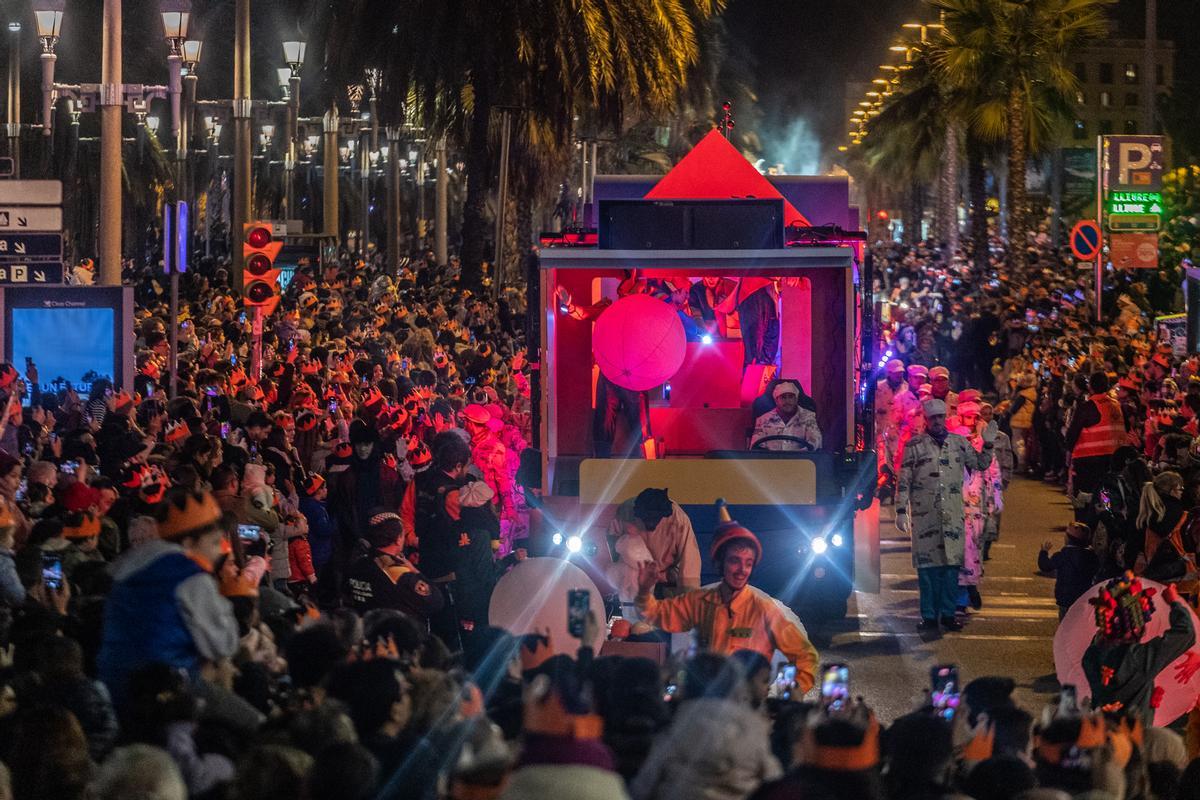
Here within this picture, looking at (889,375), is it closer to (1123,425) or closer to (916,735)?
(1123,425)

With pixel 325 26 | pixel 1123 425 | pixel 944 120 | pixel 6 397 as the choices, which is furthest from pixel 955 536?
pixel 944 120

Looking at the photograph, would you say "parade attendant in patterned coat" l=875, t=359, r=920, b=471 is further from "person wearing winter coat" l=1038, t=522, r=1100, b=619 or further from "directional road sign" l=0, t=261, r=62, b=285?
"directional road sign" l=0, t=261, r=62, b=285

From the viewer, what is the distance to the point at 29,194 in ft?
56.5

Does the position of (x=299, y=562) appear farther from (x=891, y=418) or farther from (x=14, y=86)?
(x=14, y=86)

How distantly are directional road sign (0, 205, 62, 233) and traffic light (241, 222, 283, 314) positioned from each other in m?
2.46

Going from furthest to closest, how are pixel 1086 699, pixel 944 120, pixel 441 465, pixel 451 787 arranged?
pixel 944 120 → pixel 441 465 → pixel 1086 699 → pixel 451 787

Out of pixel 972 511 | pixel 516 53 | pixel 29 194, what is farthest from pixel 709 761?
pixel 516 53

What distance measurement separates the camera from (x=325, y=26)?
3191cm

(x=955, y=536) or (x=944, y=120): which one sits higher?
(x=944, y=120)

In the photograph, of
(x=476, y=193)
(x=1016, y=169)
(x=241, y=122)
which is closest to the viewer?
(x=241, y=122)

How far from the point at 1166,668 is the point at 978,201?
4403cm

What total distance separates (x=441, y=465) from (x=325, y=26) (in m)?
20.8

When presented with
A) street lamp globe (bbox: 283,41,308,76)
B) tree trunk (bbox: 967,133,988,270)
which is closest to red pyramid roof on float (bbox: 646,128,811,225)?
street lamp globe (bbox: 283,41,308,76)

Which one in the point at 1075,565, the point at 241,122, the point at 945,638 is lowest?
the point at 945,638
